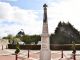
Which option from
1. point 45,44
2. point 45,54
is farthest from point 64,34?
point 45,54

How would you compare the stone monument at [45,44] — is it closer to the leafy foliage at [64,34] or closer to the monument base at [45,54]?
the monument base at [45,54]

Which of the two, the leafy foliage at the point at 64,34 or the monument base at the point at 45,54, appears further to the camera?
the leafy foliage at the point at 64,34

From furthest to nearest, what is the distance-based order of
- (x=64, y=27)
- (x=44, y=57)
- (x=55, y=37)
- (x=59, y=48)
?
(x=64, y=27)
(x=55, y=37)
(x=59, y=48)
(x=44, y=57)

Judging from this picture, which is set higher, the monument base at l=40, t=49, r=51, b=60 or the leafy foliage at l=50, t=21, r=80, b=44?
the leafy foliage at l=50, t=21, r=80, b=44

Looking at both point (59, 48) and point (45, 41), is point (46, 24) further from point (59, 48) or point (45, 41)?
point (59, 48)

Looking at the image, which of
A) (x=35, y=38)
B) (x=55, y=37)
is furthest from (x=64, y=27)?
(x=35, y=38)

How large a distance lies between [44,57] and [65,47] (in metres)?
12.6

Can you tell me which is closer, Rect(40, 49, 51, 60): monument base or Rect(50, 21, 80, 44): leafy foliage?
Rect(40, 49, 51, 60): monument base

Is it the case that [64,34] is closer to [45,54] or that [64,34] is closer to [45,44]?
[45,44]

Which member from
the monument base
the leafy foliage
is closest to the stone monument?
the monument base

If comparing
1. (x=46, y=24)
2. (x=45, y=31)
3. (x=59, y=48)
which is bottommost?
(x=59, y=48)

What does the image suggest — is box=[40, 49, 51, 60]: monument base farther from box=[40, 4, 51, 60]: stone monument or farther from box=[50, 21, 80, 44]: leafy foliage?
box=[50, 21, 80, 44]: leafy foliage

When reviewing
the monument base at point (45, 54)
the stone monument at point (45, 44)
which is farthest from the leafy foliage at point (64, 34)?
the monument base at point (45, 54)

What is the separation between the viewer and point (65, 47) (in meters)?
20.1
